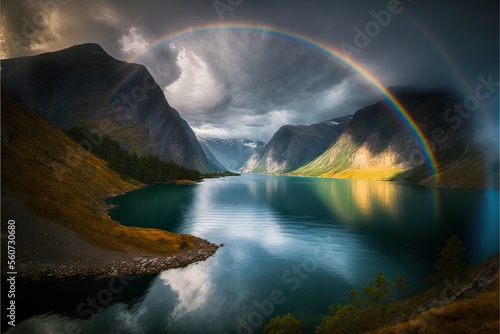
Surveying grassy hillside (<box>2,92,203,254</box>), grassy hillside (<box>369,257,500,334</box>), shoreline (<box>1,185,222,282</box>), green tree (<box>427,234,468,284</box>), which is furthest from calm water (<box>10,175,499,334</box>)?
grassy hillside (<box>369,257,500,334</box>)

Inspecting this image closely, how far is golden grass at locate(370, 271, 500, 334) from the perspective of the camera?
47.6 feet

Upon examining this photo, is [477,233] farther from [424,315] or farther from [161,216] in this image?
[161,216]

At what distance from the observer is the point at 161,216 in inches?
3563

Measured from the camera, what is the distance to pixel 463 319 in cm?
1555

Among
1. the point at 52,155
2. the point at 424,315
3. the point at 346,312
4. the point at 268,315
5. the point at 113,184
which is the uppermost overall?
the point at 52,155

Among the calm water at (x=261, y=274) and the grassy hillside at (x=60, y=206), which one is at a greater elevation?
the grassy hillside at (x=60, y=206)

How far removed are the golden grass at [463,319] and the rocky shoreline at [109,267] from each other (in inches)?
1454

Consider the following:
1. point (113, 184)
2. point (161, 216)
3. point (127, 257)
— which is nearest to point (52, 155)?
point (113, 184)

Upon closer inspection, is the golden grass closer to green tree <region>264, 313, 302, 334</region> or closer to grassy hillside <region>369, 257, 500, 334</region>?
grassy hillside <region>369, 257, 500, 334</region>

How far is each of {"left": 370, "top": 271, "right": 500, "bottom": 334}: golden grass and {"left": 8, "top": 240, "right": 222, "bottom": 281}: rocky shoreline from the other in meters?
36.9

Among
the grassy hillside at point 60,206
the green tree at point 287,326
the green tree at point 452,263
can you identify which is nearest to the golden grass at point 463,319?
the green tree at point 287,326

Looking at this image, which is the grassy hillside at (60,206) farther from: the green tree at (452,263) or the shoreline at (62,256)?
the green tree at (452,263)

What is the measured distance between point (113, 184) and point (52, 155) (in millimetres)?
45398

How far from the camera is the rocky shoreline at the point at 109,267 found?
37531mm
